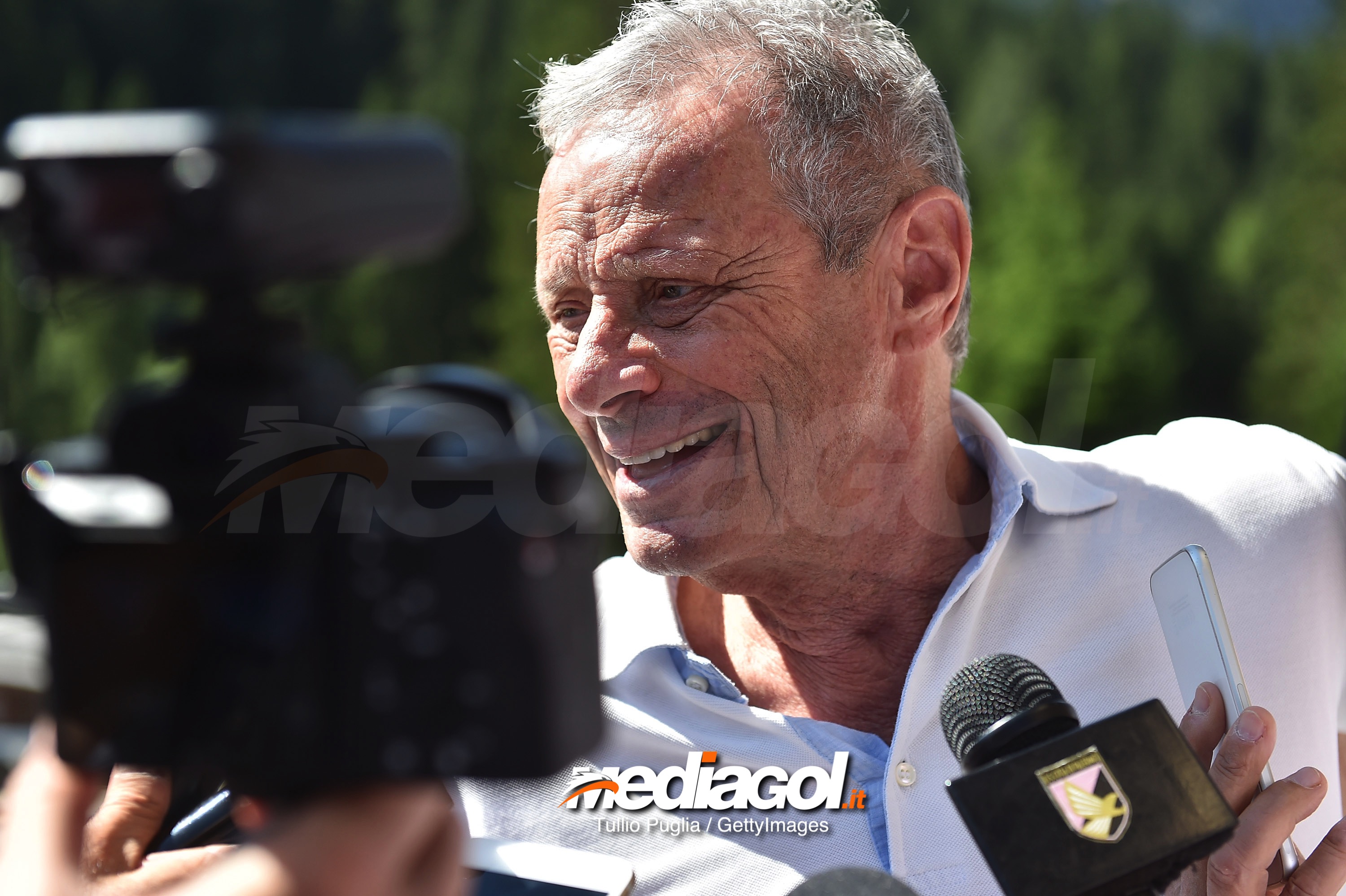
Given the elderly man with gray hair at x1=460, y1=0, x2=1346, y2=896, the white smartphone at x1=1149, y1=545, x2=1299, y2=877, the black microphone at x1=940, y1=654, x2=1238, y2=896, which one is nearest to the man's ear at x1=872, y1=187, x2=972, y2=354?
the elderly man with gray hair at x1=460, y1=0, x2=1346, y2=896

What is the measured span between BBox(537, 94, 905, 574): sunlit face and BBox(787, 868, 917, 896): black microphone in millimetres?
741

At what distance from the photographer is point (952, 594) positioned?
5.66 feet

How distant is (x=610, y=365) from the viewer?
1654 mm

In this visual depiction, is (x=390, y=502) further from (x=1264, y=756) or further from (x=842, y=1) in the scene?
(x=842, y=1)

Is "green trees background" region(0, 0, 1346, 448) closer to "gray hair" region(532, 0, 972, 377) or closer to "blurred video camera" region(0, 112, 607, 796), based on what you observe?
"gray hair" region(532, 0, 972, 377)

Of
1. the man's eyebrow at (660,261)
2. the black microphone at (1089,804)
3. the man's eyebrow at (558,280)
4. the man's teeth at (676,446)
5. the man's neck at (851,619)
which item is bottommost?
the man's neck at (851,619)

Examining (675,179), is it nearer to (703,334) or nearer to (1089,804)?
(703,334)

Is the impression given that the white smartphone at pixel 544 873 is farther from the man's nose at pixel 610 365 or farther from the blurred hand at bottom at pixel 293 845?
the blurred hand at bottom at pixel 293 845

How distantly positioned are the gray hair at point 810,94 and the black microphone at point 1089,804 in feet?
3.05

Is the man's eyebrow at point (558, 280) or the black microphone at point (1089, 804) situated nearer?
the black microphone at point (1089, 804)

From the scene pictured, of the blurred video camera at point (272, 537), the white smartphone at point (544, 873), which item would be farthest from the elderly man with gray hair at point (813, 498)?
the blurred video camera at point (272, 537)

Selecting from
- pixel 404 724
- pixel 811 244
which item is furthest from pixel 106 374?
pixel 811 244

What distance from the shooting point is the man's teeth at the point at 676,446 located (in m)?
1.65

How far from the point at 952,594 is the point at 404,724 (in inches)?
52.0
